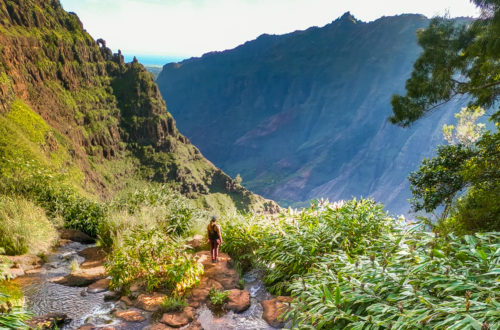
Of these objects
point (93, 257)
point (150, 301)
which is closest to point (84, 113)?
point (93, 257)

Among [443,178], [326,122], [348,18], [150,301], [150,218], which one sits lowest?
[150,301]

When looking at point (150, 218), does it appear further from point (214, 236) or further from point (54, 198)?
point (54, 198)

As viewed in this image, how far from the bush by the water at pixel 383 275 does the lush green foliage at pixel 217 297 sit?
33.4 inches

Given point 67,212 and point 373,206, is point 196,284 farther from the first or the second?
point 67,212

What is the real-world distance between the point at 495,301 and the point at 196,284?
4104mm

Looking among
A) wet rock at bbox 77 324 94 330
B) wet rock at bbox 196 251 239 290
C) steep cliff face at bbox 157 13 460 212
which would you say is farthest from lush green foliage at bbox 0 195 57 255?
steep cliff face at bbox 157 13 460 212

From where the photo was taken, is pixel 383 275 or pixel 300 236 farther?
pixel 300 236

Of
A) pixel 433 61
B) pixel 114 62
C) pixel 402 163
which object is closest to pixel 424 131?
pixel 402 163

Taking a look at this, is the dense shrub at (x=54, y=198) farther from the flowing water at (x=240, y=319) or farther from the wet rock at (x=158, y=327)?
the flowing water at (x=240, y=319)

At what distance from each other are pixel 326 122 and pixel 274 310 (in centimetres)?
16541

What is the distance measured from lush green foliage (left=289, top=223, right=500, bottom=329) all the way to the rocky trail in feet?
3.46

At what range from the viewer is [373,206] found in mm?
6523

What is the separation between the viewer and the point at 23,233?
6.39m

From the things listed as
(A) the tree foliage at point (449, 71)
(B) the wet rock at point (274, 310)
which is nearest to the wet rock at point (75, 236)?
(B) the wet rock at point (274, 310)
